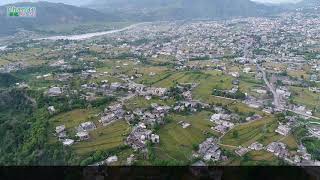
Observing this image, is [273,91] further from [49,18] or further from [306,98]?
[49,18]

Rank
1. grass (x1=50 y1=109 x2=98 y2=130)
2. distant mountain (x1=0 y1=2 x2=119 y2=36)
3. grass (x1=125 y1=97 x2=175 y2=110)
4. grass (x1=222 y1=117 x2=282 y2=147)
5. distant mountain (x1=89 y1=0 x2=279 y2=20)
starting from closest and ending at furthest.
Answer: grass (x1=222 y1=117 x2=282 y2=147) < grass (x1=50 y1=109 x2=98 y2=130) < grass (x1=125 y1=97 x2=175 y2=110) < distant mountain (x1=0 y1=2 x2=119 y2=36) < distant mountain (x1=89 y1=0 x2=279 y2=20)

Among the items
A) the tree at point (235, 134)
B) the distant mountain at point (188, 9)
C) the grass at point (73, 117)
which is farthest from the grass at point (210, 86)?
the distant mountain at point (188, 9)

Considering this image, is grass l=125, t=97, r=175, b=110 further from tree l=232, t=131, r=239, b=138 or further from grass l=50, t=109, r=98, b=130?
tree l=232, t=131, r=239, b=138

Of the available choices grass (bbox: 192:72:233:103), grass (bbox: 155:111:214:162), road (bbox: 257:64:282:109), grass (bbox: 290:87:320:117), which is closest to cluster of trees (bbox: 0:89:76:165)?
grass (bbox: 155:111:214:162)

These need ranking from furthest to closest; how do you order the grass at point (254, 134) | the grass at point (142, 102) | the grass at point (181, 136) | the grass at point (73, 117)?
1. the grass at point (142, 102)
2. the grass at point (73, 117)
3. the grass at point (254, 134)
4. the grass at point (181, 136)

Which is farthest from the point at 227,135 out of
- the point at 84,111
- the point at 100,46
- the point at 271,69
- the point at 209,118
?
the point at 100,46

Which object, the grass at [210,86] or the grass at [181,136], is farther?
the grass at [210,86]

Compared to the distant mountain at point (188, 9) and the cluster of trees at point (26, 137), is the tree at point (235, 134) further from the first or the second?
the distant mountain at point (188, 9)
